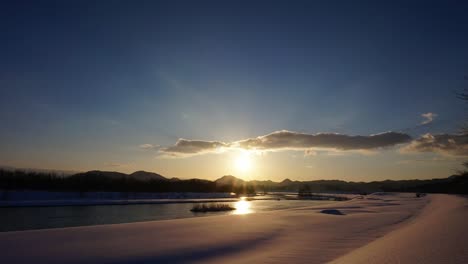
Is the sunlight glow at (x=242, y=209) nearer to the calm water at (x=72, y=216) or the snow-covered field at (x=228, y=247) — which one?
the calm water at (x=72, y=216)

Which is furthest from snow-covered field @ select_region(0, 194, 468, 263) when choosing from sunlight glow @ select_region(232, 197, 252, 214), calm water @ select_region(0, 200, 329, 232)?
sunlight glow @ select_region(232, 197, 252, 214)

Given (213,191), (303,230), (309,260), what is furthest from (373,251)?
(213,191)

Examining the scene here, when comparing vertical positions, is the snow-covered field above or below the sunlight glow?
above

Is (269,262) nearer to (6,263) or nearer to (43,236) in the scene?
(6,263)

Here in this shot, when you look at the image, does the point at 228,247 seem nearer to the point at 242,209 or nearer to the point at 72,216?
the point at 72,216

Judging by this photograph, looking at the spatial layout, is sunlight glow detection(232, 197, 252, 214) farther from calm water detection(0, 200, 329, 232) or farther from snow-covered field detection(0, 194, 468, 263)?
snow-covered field detection(0, 194, 468, 263)

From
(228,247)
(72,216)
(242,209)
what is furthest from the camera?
(242,209)

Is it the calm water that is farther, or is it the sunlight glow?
the sunlight glow

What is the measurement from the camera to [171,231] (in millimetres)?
20641

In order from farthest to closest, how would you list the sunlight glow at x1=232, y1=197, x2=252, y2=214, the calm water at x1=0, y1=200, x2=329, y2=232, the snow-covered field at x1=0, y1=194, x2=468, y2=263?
1. the sunlight glow at x1=232, y1=197, x2=252, y2=214
2. the calm water at x1=0, y1=200, x2=329, y2=232
3. the snow-covered field at x1=0, y1=194, x2=468, y2=263

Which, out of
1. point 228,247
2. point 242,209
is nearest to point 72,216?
point 242,209

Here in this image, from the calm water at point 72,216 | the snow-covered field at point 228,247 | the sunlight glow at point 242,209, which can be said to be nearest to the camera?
the snow-covered field at point 228,247

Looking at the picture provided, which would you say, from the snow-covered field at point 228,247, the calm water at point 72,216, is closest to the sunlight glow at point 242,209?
the calm water at point 72,216

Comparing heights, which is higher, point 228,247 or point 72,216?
point 228,247
